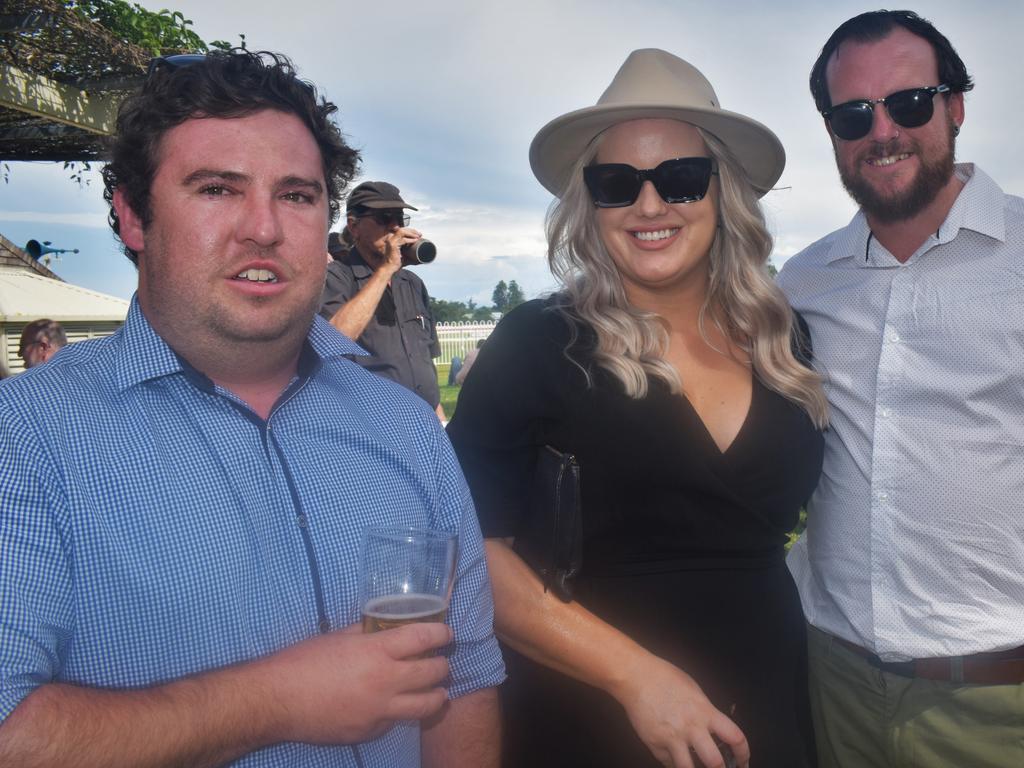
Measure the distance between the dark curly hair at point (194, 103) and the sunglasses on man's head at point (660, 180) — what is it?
0.82 meters

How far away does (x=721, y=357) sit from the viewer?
89.5 inches

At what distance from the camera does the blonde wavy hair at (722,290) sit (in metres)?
2.20

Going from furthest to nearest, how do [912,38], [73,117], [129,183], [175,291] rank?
[73,117], [912,38], [129,183], [175,291]

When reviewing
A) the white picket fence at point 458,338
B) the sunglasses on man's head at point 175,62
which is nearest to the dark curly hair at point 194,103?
the sunglasses on man's head at point 175,62

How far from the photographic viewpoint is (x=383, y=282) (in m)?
5.10

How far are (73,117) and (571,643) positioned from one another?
888cm

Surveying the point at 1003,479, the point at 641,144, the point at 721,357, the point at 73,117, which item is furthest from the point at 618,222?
the point at 73,117

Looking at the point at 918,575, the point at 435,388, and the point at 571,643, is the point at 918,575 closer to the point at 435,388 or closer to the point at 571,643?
the point at 571,643

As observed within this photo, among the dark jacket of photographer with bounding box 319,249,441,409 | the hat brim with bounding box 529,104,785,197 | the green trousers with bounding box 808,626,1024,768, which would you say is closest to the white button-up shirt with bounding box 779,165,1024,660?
the green trousers with bounding box 808,626,1024,768

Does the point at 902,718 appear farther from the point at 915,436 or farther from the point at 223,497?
the point at 223,497

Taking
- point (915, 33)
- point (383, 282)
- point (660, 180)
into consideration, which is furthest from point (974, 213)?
point (383, 282)

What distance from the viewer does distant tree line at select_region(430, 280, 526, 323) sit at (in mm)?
102000

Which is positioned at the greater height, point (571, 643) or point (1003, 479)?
point (1003, 479)

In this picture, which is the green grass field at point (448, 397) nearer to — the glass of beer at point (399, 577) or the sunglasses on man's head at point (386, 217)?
the sunglasses on man's head at point (386, 217)
